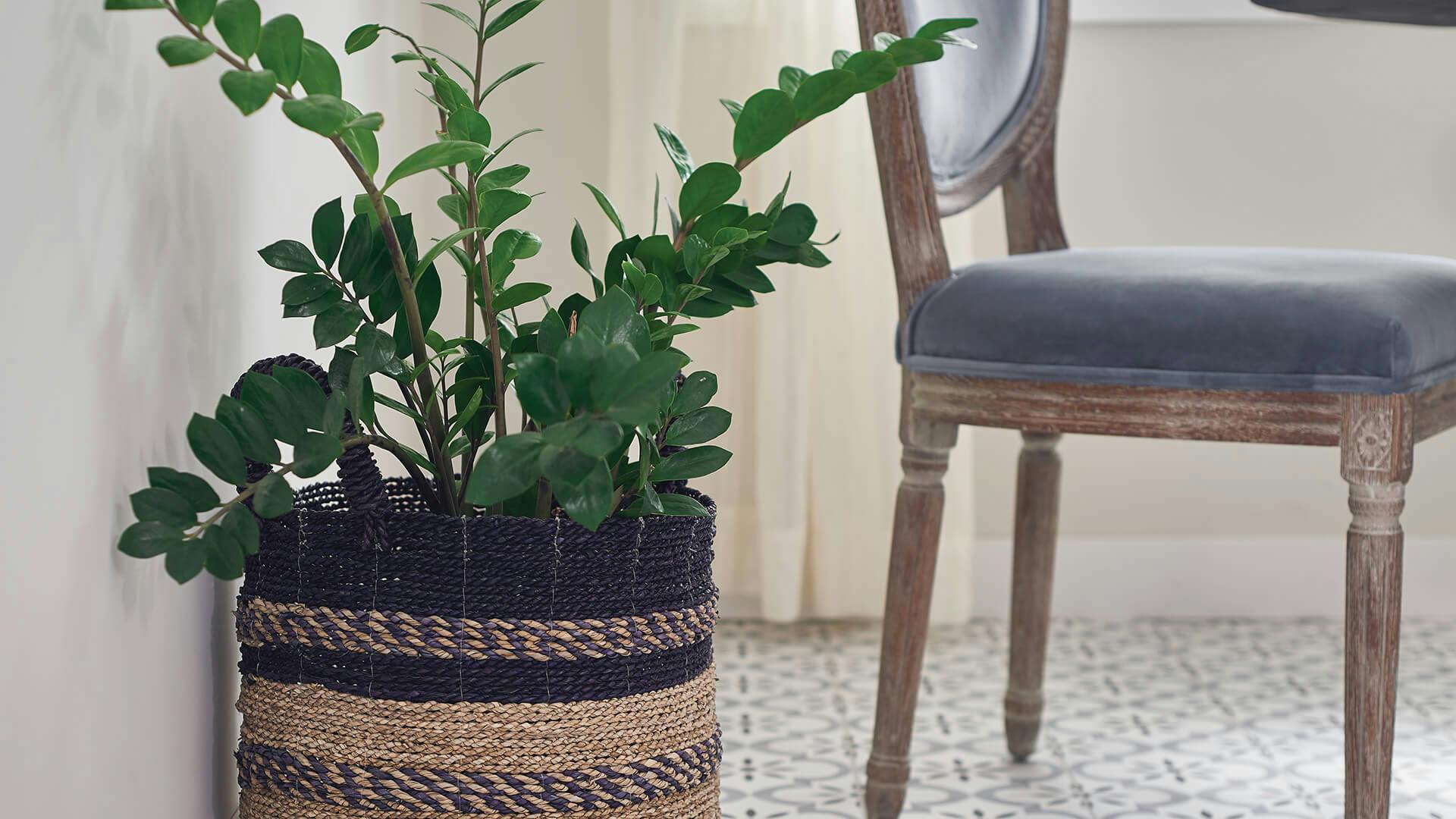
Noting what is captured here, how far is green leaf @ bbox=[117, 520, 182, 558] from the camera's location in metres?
0.68

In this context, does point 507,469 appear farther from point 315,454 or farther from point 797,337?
point 797,337

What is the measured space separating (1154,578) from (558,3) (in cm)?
133

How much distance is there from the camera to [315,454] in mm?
715

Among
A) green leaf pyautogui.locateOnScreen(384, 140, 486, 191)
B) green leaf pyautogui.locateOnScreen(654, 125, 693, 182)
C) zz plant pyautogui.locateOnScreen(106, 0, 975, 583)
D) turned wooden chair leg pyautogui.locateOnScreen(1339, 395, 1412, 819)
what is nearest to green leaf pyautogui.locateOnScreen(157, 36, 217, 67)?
zz plant pyautogui.locateOnScreen(106, 0, 975, 583)

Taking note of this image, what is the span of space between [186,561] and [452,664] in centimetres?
15

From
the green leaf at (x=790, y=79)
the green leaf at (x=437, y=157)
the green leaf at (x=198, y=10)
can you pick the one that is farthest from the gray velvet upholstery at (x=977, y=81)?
the green leaf at (x=198, y=10)

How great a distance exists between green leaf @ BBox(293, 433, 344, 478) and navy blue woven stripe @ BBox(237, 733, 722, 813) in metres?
0.18

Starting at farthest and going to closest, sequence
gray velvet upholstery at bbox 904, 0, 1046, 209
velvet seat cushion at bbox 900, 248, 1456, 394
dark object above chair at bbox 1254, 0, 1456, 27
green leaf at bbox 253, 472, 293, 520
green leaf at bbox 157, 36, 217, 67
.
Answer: gray velvet upholstery at bbox 904, 0, 1046, 209
dark object above chair at bbox 1254, 0, 1456, 27
velvet seat cushion at bbox 900, 248, 1456, 394
green leaf at bbox 253, 472, 293, 520
green leaf at bbox 157, 36, 217, 67

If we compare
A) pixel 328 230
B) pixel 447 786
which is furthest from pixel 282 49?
pixel 447 786

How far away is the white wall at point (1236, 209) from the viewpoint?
2.22 metres

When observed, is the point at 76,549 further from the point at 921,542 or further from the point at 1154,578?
the point at 1154,578

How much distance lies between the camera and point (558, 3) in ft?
6.81

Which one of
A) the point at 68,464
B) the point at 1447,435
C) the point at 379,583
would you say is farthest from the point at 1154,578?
the point at 68,464

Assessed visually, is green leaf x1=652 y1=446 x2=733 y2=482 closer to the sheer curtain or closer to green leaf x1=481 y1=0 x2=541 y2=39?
green leaf x1=481 y1=0 x2=541 y2=39
